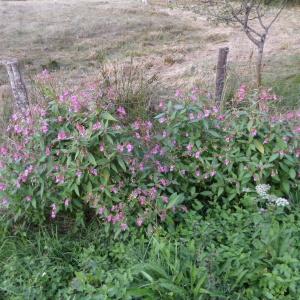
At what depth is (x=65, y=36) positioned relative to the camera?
11.1 m

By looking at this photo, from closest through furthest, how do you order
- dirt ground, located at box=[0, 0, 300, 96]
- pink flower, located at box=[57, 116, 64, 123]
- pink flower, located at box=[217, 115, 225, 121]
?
pink flower, located at box=[57, 116, 64, 123], pink flower, located at box=[217, 115, 225, 121], dirt ground, located at box=[0, 0, 300, 96]

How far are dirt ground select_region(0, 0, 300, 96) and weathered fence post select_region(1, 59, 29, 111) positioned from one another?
1510 mm

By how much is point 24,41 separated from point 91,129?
8521 millimetres

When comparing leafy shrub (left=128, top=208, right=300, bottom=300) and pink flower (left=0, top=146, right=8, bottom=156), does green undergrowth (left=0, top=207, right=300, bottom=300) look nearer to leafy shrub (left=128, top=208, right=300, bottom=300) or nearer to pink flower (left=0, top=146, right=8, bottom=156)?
leafy shrub (left=128, top=208, right=300, bottom=300)

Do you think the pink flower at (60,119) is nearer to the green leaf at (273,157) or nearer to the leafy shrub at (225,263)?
the leafy shrub at (225,263)

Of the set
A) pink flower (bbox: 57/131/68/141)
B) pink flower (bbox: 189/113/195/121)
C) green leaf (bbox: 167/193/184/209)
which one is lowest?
green leaf (bbox: 167/193/184/209)

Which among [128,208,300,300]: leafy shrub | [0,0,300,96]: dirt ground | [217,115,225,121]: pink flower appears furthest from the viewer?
[0,0,300,96]: dirt ground

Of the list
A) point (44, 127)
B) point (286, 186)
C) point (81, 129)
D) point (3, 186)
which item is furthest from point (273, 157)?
point (3, 186)

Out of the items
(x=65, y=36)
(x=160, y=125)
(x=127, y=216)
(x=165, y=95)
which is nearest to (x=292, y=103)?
(x=165, y=95)

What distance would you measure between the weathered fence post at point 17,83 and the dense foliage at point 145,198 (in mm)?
1371

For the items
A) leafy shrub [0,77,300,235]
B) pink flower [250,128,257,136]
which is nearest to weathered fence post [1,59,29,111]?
leafy shrub [0,77,300,235]

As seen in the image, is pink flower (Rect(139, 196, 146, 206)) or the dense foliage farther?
pink flower (Rect(139, 196, 146, 206))

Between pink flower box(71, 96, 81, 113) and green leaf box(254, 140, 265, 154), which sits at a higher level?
pink flower box(71, 96, 81, 113)

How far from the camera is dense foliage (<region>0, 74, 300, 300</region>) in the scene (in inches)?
99.3
